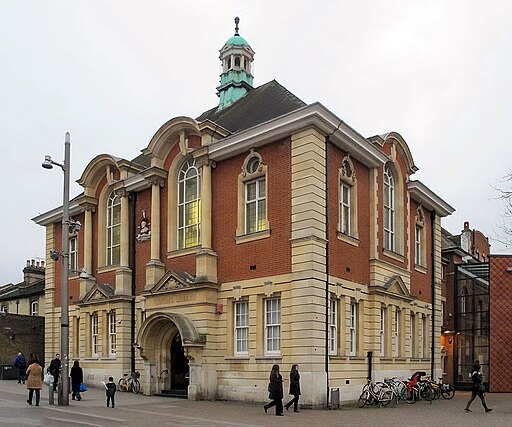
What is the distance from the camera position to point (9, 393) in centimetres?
2709

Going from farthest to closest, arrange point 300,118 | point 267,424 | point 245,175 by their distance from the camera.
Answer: point 245,175
point 300,118
point 267,424

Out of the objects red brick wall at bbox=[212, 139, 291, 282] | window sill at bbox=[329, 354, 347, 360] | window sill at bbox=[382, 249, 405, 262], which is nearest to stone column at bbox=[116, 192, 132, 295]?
red brick wall at bbox=[212, 139, 291, 282]

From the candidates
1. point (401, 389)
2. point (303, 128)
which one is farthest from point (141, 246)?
point (401, 389)

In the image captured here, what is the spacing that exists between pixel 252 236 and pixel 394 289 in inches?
286

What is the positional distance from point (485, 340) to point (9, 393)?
2604 centimetres

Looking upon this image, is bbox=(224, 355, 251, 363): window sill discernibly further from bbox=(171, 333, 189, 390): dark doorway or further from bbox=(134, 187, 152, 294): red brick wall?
bbox=(134, 187, 152, 294): red brick wall

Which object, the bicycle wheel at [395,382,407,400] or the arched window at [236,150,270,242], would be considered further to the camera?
the bicycle wheel at [395,382,407,400]

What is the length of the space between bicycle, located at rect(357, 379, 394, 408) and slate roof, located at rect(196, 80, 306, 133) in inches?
424

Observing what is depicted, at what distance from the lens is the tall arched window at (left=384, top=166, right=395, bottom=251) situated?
29453 mm

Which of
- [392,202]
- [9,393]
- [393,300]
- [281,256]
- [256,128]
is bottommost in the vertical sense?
[9,393]

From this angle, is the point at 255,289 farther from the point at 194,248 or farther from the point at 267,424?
the point at 267,424

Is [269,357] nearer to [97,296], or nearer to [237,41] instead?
[97,296]

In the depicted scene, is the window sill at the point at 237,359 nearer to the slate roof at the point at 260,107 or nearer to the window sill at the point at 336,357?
the window sill at the point at 336,357

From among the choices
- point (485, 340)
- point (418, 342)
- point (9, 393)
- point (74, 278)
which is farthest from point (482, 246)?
point (9, 393)
